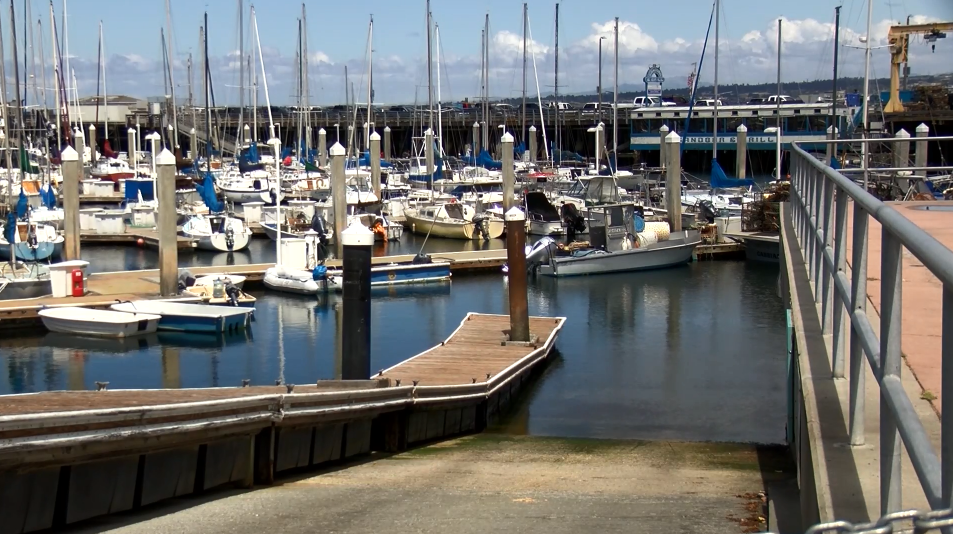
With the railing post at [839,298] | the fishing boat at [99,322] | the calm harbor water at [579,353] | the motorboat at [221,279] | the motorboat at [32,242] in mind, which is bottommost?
the calm harbor water at [579,353]

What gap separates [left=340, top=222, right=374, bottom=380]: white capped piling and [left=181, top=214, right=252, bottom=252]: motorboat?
1166 inches

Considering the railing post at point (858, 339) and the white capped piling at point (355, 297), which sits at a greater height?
the railing post at point (858, 339)

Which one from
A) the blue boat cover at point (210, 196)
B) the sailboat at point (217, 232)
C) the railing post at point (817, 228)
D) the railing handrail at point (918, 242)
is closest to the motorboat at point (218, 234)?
the sailboat at point (217, 232)

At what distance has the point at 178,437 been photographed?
9.26 metres

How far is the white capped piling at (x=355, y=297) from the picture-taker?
13.5m

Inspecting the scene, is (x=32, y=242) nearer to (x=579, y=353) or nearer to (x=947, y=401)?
(x=579, y=353)

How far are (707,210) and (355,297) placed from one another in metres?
33.8

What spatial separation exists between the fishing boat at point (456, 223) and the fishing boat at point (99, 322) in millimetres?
20399

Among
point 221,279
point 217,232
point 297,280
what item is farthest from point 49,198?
point 221,279

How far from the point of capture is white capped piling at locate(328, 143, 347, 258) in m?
38.5

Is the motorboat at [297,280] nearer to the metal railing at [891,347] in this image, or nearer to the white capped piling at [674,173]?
the white capped piling at [674,173]

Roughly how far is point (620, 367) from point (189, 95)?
57314 mm

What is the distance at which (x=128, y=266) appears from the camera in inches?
1542

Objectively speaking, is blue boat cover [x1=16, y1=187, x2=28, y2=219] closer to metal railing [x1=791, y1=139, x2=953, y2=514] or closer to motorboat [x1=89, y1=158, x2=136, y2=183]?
motorboat [x1=89, y1=158, x2=136, y2=183]
